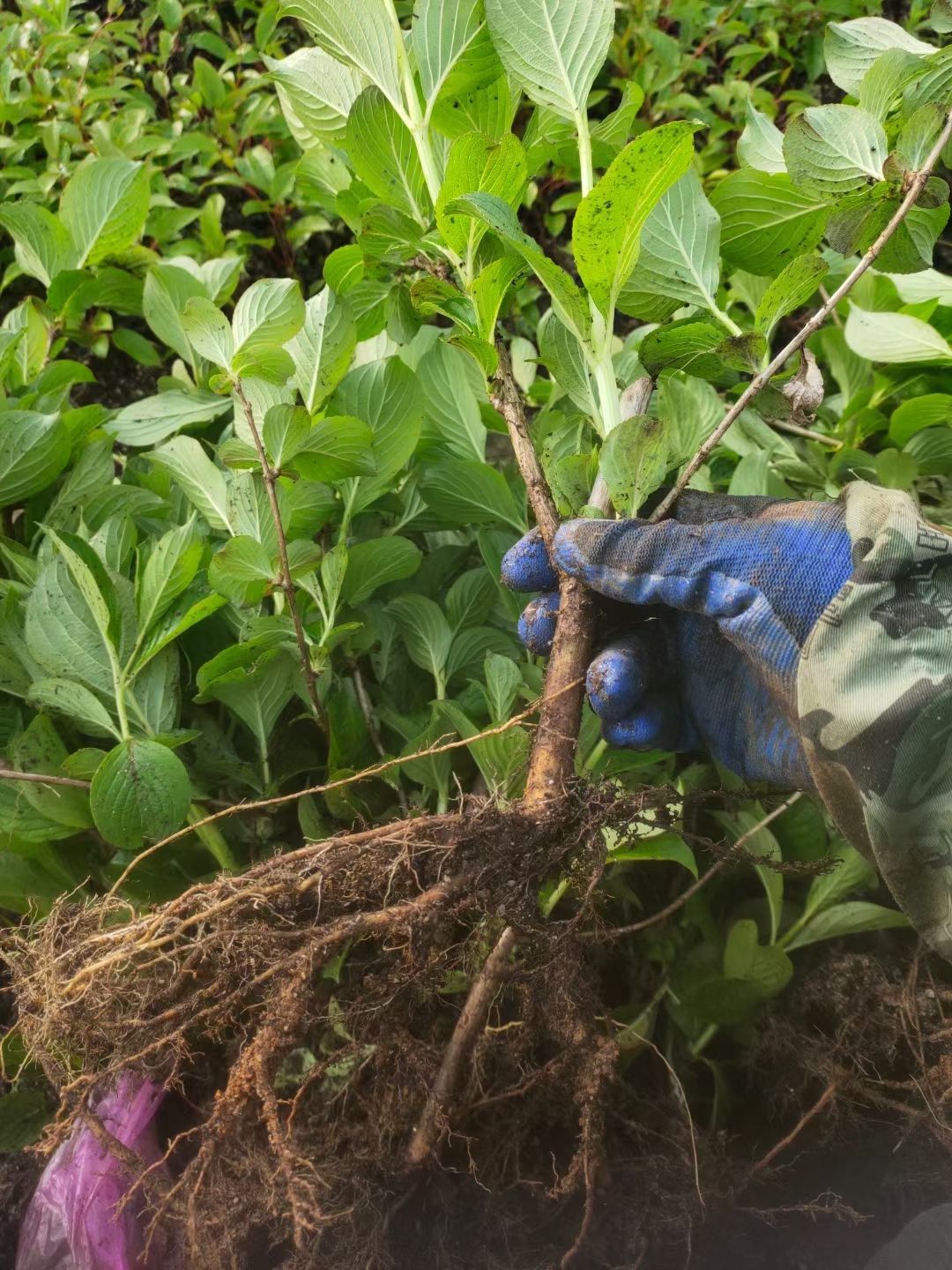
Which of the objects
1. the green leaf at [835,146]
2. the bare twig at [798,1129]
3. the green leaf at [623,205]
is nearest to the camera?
the green leaf at [623,205]

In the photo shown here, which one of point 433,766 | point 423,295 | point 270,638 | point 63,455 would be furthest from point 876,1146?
point 63,455

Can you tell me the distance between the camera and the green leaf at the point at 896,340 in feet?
3.43

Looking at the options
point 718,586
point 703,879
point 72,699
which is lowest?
point 703,879

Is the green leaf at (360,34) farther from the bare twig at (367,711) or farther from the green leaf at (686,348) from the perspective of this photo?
the bare twig at (367,711)

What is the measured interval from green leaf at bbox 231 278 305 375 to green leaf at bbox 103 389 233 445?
170 millimetres

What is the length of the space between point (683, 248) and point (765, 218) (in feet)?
0.31

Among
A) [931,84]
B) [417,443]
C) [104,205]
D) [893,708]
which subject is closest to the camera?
[893,708]

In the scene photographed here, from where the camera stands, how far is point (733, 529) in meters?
0.82

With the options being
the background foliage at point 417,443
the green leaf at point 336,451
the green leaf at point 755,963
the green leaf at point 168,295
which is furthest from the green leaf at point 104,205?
the green leaf at point 755,963

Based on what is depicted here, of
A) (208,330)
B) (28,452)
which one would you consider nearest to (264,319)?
(208,330)

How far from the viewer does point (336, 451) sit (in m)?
0.85

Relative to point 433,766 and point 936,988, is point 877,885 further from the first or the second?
point 433,766

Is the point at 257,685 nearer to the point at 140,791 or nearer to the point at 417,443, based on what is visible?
the point at 140,791

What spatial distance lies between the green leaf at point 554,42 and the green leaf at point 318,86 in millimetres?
165
